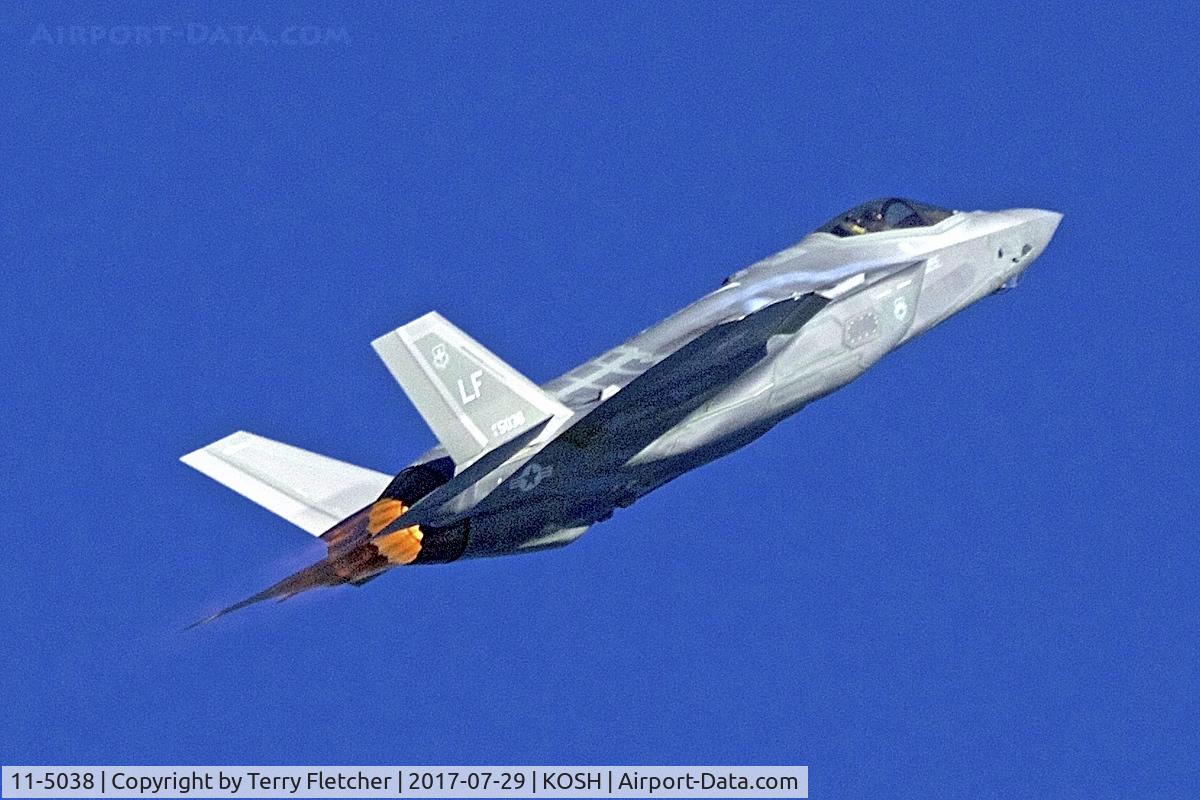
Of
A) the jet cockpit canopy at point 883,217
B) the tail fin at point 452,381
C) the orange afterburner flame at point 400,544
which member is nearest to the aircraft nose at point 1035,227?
the jet cockpit canopy at point 883,217

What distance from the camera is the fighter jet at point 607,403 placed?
30.3 metres

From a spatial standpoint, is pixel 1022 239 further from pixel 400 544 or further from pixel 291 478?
pixel 291 478

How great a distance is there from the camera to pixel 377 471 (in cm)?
3238

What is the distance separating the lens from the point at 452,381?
99.3 feet

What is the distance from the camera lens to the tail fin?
30250mm

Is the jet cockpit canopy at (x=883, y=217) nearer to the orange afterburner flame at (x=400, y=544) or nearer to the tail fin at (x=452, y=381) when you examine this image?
the tail fin at (x=452, y=381)

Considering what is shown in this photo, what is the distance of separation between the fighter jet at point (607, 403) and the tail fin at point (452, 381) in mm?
16

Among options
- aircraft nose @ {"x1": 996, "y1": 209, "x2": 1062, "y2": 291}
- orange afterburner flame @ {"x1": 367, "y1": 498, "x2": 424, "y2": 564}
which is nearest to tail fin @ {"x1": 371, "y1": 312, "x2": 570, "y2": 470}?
orange afterburner flame @ {"x1": 367, "y1": 498, "x2": 424, "y2": 564}

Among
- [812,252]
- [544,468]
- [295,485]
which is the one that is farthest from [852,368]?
[295,485]

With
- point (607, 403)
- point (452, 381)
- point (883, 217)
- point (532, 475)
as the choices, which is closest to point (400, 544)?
point (532, 475)

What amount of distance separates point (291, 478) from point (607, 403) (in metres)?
4.13

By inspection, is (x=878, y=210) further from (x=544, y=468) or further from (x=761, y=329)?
(x=544, y=468)

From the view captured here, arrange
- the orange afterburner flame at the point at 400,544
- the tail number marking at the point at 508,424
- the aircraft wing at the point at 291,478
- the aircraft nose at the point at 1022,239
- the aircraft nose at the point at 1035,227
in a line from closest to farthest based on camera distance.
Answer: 1. the tail number marking at the point at 508,424
2. the orange afterburner flame at the point at 400,544
3. the aircraft wing at the point at 291,478
4. the aircraft nose at the point at 1022,239
5. the aircraft nose at the point at 1035,227

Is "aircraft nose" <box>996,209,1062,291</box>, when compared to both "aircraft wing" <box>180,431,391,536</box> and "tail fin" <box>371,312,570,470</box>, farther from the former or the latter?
"aircraft wing" <box>180,431,391,536</box>
